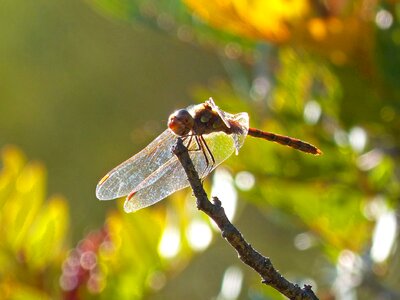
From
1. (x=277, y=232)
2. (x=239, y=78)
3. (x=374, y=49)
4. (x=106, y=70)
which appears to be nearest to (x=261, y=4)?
(x=374, y=49)

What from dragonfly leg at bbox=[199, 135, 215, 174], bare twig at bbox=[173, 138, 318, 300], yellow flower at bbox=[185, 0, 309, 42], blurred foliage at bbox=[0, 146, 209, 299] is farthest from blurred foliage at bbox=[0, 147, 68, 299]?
bare twig at bbox=[173, 138, 318, 300]

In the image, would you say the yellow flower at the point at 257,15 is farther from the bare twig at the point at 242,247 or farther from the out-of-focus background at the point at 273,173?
the bare twig at the point at 242,247

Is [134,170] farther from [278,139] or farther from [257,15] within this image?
[257,15]

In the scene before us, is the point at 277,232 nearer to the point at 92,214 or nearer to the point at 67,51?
the point at 92,214

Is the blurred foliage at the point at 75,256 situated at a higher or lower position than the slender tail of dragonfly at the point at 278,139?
higher

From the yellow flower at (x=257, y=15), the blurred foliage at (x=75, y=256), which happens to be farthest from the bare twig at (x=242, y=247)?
the blurred foliage at (x=75, y=256)
